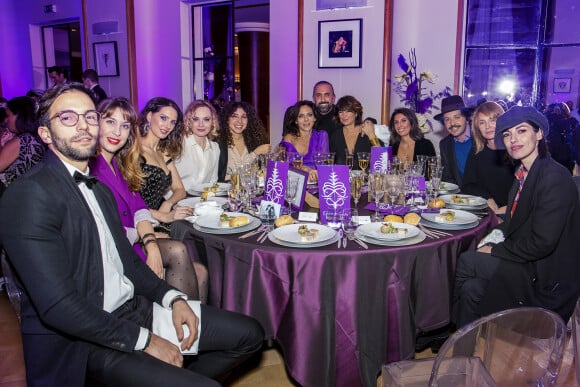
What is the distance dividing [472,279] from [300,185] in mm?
1080

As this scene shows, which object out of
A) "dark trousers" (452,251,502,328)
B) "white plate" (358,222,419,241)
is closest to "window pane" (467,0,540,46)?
"dark trousers" (452,251,502,328)

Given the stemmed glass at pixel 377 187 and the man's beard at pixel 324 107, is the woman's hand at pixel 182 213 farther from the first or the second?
the man's beard at pixel 324 107

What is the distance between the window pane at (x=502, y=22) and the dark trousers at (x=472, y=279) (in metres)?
4.07

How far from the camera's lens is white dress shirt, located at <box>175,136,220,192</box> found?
3742 millimetres

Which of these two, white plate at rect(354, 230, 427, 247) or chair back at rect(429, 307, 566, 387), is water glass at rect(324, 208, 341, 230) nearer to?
white plate at rect(354, 230, 427, 247)

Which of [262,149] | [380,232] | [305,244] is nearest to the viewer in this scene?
[305,244]

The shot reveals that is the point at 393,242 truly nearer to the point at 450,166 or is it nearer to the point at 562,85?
the point at 450,166

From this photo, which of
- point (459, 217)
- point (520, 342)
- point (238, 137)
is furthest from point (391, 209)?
point (238, 137)

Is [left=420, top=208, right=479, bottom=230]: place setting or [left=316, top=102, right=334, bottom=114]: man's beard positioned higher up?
[left=316, top=102, right=334, bottom=114]: man's beard

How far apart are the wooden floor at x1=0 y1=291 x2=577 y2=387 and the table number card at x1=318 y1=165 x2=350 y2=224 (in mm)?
968

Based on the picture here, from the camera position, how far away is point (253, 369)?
Answer: 2705mm

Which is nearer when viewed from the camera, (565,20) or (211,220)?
(211,220)

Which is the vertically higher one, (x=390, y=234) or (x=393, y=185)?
(x=393, y=185)

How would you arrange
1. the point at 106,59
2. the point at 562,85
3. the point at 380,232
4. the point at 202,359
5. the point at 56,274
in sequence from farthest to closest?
the point at 106,59
the point at 562,85
the point at 380,232
the point at 202,359
the point at 56,274
